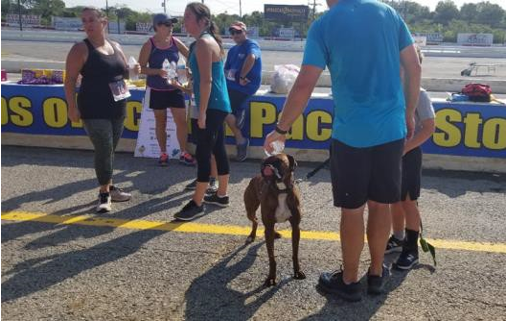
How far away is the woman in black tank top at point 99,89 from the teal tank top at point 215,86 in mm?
752

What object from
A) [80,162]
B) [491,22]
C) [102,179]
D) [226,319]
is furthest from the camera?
[491,22]

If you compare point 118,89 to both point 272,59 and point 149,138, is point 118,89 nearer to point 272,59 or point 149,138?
point 149,138

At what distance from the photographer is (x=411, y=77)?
2959mm

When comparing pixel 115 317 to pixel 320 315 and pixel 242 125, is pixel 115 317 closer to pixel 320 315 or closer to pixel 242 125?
pixel 320 315

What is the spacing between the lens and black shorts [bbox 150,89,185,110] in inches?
234

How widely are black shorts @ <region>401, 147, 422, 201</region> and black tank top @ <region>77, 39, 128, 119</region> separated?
2627 mm

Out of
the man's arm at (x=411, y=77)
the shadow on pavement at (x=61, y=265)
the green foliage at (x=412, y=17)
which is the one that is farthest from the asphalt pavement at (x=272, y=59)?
the man's arm at (x=411, y=77)

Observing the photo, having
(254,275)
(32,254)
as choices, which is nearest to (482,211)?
(254,275)

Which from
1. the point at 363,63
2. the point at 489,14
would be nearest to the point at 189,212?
the point at 363,63

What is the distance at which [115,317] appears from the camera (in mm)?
2967

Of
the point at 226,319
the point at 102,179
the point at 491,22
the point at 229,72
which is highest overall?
the point at 491,22

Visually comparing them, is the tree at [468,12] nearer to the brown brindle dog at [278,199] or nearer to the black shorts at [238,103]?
the black shorts at [238,103]

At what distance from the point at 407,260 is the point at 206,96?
2.03 metres

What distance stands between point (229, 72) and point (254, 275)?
11.5 feet
